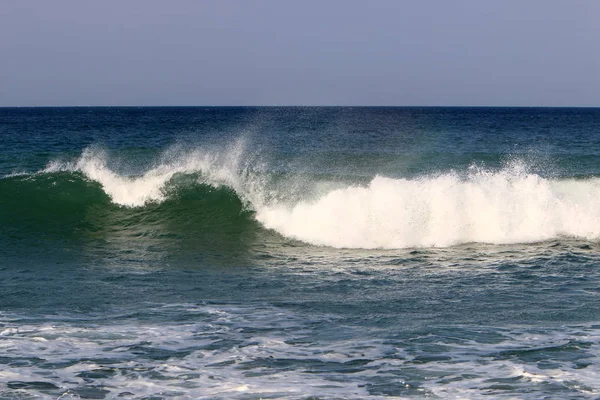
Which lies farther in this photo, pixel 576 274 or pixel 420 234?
pixel 420 234

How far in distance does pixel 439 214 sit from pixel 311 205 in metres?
2.68

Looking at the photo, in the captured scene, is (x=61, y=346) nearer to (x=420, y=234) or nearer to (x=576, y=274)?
(x=576, y=274)

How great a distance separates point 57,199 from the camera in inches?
700

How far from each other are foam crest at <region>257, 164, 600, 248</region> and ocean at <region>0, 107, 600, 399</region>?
0.04 metres

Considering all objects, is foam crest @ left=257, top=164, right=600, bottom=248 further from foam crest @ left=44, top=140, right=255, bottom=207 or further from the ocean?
foam crest @ left=44, top=140, right=255, bottom=207

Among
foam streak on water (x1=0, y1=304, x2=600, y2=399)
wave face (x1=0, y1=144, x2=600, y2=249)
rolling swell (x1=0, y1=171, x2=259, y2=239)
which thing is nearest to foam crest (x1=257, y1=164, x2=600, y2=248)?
wave face (x1=0, y1=144, x2=600, y2=249)

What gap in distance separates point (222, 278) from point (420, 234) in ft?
15.5

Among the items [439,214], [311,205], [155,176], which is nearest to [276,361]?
[439,214]

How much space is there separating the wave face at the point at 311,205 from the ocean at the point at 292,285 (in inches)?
1.9

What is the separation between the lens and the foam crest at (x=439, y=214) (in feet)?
47.5

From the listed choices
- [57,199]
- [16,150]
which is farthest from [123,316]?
→ [16,150]

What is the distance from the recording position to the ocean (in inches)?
268

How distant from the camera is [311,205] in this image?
16.1m

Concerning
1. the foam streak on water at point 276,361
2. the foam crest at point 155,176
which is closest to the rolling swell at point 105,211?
the foam crest at point 155,176
